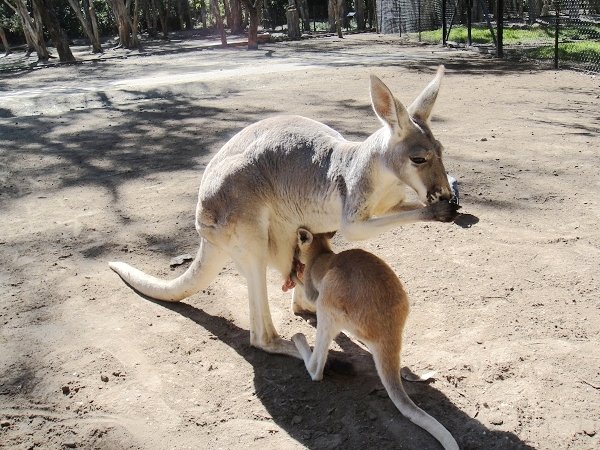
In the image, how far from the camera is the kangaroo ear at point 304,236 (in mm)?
2994

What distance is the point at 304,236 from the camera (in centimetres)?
300

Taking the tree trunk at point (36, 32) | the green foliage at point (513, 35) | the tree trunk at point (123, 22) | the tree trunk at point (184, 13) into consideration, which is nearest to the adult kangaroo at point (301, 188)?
the green foliage at point (513, 35)

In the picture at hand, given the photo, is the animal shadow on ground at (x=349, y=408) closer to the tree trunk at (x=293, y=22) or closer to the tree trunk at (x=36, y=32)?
the tree trunk at (x=36, y=32)

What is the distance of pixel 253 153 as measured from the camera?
3.03 metres

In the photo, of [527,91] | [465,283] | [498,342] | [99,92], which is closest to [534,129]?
[527,91]

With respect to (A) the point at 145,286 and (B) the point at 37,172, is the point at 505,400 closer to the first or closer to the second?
(A) the point at 145,286

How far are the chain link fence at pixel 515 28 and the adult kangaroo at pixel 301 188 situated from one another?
9567mm

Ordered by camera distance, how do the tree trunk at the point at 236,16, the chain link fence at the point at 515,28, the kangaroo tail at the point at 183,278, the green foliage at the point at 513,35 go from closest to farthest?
1. the kangaroo tail at the point at 183,278
2. the chain link fence at the point at 515,28
3. the green foliage at the point at 513,35
4. the tree trunk at the point at 236,16

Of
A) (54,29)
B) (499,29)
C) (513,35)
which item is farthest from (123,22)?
(499,29)

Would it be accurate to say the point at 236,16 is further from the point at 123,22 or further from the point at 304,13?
the point at 123,22

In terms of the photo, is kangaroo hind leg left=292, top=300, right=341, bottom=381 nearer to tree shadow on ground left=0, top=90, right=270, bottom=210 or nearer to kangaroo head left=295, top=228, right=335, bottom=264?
kangaroo head left=295, top=228, right=335, bottom=264

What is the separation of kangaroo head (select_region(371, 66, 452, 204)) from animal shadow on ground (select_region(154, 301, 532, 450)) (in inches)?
34.2

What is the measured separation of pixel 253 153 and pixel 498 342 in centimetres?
148

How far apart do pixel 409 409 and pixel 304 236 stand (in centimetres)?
97
